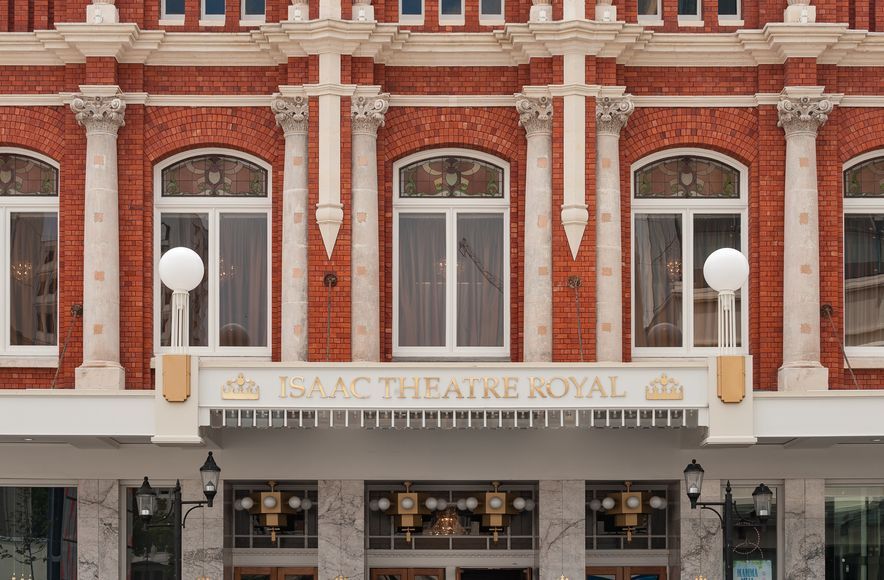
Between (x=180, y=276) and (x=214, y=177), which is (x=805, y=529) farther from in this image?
(x=214, y=177)

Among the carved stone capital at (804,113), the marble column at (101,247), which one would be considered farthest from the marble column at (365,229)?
the carved stone capital at (804,113)

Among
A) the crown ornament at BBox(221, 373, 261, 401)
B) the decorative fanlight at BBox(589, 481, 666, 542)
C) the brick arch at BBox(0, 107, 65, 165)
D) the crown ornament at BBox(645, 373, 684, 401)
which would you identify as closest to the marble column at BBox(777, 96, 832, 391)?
the decorative fanlight at BBox(589, 481, 666, 542)

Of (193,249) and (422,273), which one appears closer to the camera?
(193,249)

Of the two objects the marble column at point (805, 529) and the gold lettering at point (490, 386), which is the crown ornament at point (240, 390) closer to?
the gold lettering at point (490, 386)

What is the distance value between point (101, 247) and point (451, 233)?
4.96 meters

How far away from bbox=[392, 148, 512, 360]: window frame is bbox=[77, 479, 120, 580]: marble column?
14.7ft

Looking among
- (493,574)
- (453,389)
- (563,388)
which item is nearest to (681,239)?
(563,388)

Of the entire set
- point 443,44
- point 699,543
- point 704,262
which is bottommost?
point 699,543

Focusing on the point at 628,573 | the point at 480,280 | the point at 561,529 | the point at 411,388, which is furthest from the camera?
the point at 480,280

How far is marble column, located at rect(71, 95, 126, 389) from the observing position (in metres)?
25.2

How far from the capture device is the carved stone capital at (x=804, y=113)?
2558cm

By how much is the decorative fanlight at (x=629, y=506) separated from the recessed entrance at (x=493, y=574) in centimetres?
137

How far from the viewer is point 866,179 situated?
86.5ft

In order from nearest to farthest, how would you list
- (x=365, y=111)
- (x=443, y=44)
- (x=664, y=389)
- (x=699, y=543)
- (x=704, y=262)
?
1. (x=664, y=389)
2. (x=699, y=543)
3. (x=365, y=111)
4. (x=443, y=44)
5. (x=704, y=262)
